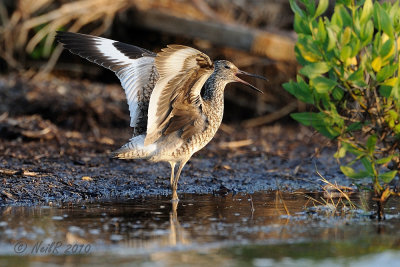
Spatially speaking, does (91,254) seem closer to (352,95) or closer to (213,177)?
(352,95)

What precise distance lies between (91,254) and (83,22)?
7.55 meters

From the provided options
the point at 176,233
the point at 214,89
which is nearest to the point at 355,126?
the point at 176,233

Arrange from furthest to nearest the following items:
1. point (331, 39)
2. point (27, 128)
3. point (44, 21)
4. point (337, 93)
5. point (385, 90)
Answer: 1. point (44, 21)
2. point (27, 128)
3. point (337, 93)
4. point (385, 90)
5. point (331, 39)

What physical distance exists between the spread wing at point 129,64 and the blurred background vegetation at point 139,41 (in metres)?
2.94

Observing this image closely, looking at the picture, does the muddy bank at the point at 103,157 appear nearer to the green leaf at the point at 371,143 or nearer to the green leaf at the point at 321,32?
the green leaf at the point at 371,143

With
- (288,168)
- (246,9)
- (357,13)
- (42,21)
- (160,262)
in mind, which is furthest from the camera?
(246,9)

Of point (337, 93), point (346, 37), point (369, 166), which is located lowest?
point (369, 166)

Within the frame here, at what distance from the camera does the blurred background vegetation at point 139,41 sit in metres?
10.9

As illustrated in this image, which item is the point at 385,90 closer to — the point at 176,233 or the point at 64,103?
the point at 176,233

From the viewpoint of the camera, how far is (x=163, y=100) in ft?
21.3

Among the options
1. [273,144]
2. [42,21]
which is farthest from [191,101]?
[42,21]

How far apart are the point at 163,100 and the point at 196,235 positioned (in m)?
1.84

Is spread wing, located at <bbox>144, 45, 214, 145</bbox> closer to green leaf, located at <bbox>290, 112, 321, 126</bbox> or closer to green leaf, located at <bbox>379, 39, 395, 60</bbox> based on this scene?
green leaf, located at <bbox>290, 112, 321, 126</bbox>

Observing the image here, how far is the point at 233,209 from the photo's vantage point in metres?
6.15
